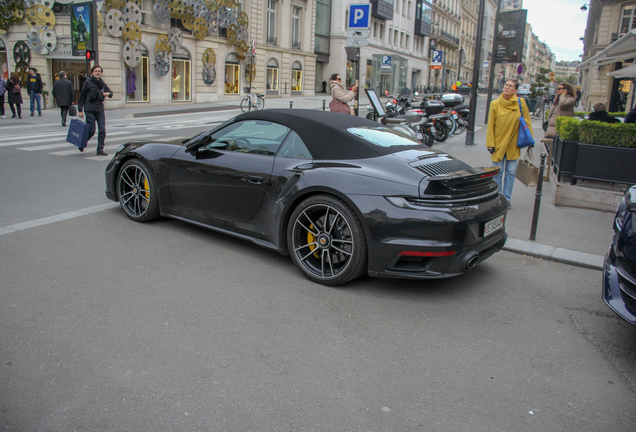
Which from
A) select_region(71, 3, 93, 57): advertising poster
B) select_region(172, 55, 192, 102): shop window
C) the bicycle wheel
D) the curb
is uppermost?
select_region(71, 3, 93, 57): advertising poster

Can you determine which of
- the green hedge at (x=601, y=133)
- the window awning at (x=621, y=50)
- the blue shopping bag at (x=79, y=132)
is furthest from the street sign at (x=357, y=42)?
the blue shopping bag at (x=79, y=132)

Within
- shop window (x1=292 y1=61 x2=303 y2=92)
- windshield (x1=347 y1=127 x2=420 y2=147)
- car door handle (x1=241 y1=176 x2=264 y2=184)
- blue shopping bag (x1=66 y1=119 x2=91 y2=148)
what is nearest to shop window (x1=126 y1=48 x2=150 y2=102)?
shop window (x1=292 y1=61 x2=303 y2=92)

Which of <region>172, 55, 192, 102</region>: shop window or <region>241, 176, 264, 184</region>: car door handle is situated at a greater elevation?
<region>172, 55, 192, 102</region>: shop window

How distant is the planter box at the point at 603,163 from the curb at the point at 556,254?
2.58 meters

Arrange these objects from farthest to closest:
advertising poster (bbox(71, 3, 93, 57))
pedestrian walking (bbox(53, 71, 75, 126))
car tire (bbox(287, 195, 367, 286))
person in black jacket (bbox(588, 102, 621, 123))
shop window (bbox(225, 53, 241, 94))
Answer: shop window (bbox(225, 53, 241, 94))
advertising poster (bbox(71, 3, 93, 57))
pedestrian walking (bbox(53, 71, 75, 126))
person in black jacket (bbox(588, 102, 621, 123))
car tire (bbox(287, 195, 367, 286))

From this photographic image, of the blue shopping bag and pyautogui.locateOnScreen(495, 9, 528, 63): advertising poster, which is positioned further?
pyautogui.locateOnScreen(495, 9, 528, 63): advertising poster

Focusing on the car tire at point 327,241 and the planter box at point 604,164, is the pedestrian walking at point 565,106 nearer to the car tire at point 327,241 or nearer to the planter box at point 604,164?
the planter box at point 604,164

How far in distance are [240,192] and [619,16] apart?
44039mm

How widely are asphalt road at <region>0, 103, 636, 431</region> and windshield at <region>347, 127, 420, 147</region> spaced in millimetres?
1230

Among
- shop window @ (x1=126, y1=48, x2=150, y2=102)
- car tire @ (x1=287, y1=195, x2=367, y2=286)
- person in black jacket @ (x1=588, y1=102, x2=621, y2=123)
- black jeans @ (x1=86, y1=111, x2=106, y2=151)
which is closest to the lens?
car tire @ (x1=287, y1=195, x2=367, y2=286)

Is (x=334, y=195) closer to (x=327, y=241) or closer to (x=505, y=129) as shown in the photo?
(x=327, y=241)

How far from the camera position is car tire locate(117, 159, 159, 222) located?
5582mm

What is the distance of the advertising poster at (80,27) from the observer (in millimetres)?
24141

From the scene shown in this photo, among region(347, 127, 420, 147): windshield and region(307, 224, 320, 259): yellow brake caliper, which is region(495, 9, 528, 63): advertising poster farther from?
region(307, 224, 320, 259): yellow brake caliper
